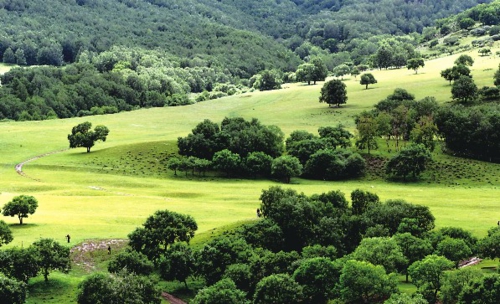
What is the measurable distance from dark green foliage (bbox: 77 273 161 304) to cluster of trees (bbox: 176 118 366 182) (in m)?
70.8

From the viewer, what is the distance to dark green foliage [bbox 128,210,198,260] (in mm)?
84500

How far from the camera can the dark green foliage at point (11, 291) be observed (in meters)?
68.6

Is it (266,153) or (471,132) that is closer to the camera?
(471,132)

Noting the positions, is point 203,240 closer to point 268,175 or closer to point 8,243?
point 8,243

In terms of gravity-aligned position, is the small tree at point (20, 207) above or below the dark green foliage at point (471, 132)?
below

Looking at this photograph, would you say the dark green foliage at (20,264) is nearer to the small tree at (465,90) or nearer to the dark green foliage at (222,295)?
the dark green foliage at (222,295)

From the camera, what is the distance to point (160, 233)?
85938 mm

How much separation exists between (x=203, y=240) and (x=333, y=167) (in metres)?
57.6

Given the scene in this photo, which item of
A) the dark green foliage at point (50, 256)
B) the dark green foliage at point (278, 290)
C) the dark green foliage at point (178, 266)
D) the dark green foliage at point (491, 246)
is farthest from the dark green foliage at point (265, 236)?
the dark green foliage at point (491, 246)

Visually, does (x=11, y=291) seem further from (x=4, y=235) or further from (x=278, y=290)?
(x=278, y=290)

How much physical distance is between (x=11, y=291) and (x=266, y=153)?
90.2m

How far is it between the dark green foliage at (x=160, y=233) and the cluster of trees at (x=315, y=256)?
0.13 m

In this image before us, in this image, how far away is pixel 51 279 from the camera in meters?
78.6

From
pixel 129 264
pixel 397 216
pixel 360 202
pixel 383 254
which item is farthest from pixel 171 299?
pixel 360 202
